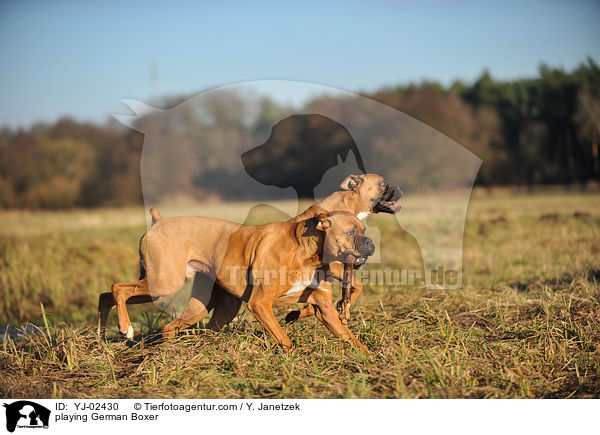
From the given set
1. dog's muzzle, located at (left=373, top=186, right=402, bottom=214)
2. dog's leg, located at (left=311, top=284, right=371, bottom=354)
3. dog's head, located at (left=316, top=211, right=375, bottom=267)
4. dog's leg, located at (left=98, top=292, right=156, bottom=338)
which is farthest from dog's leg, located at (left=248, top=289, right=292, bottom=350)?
dog's muzzle, located at (left=373, top=186, right=402, bottom=214)

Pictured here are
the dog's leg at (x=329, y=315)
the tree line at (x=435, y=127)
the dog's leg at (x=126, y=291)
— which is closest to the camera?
the dog's leg at (x=329, y=315)

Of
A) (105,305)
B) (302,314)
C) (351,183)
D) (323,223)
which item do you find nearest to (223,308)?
(302,314)

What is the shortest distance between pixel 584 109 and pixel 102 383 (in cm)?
1572

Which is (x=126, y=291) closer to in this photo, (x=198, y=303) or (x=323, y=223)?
(x=198, y=303)

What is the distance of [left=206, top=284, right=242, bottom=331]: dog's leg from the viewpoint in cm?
837

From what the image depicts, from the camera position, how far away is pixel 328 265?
7.54 meters

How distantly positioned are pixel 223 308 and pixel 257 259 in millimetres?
1482

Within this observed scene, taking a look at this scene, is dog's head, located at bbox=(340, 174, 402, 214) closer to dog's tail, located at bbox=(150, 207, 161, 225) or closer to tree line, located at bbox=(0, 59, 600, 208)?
tree line, located at bbox=(0, 59, 600, 208)

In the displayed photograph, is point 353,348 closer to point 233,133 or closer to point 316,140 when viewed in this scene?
point 233,133

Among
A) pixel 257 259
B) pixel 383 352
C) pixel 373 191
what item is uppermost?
pixel 373 191

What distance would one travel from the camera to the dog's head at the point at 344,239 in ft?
22.8

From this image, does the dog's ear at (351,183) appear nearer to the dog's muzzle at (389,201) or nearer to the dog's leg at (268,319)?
the dog's muzzle at (389,201)
